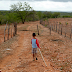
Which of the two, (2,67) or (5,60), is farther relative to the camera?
(5,60)

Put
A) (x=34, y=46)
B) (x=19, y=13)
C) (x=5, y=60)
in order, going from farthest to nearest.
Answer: (x=19, y=13) < (x=5, y=60) < (x=34, y=46)

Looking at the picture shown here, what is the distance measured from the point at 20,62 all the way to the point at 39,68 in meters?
1.43

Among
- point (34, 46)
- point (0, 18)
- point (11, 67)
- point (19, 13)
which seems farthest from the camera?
point (0, 18)

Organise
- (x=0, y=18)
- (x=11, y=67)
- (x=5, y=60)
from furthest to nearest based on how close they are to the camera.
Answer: (x=0, y=18) → (x=5, y=60) → (x=11, y=67)

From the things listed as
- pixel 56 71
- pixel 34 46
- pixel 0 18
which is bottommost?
pixel 56 71

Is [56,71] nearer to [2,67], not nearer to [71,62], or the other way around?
[71,62]

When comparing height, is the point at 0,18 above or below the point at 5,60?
above

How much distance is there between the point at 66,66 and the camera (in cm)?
577

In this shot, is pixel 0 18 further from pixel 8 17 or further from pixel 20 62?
pixel 20 62

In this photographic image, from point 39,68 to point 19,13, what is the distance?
109 ft

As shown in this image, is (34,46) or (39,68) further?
(34,46)

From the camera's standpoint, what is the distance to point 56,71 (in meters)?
5.31

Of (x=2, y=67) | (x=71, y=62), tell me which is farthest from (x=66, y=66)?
(x=2, y=67)

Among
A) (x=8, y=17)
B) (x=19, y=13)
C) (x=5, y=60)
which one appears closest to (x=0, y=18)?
(x=8, y=17)
